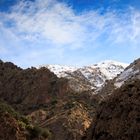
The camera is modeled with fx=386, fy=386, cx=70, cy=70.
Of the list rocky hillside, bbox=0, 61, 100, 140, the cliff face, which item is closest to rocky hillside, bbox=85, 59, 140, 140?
rocky hillside, bbox=0, 61, 100, 140

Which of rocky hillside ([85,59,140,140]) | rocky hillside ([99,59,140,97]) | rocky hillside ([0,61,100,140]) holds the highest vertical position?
rocky hillside ([99,59,140,97])

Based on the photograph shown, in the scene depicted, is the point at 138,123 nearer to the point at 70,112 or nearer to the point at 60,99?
the point at 70,112

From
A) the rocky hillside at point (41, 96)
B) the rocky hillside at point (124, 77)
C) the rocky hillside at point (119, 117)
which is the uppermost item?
the rocky hillside at point (124, 77)

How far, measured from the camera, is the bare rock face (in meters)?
14.1

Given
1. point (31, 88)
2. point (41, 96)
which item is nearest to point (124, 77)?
point (31, 88)

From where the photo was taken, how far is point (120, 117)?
587 inches

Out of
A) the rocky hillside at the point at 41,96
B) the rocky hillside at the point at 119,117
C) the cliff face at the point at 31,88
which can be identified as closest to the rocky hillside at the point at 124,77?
the rocky hillside at the point at 41,96

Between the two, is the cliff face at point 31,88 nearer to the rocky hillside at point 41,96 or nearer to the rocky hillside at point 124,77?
the rocky hillside at point 41,96

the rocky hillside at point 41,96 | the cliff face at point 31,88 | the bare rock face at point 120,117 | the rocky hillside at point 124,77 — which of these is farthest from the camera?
the rocky hillside at point 124,77

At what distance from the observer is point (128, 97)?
50.4 feet

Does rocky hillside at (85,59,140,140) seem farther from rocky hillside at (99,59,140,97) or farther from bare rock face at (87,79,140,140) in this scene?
rocky hillside at (99,59,140,97)

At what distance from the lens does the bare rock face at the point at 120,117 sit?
556 inches

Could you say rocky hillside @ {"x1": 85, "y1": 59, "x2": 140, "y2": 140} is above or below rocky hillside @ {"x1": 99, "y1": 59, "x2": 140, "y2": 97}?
below

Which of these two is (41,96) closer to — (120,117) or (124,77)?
(124,77)
